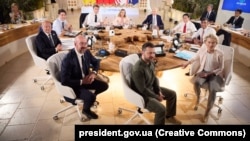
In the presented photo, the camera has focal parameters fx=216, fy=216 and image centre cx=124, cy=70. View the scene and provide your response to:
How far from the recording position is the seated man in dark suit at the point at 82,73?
2.63 metres

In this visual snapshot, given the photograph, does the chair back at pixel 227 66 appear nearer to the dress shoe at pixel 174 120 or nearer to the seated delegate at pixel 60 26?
the dress shoe at pixel 174 120

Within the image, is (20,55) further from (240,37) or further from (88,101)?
(240,37)

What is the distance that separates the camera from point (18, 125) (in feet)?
9.66

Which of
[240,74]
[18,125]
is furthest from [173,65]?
[240,74]

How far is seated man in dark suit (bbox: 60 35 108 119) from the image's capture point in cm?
263

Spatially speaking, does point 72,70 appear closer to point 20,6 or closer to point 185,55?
point 185,55

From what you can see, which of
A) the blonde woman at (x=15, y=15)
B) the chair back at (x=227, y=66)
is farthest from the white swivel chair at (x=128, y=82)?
the blonde woman at (x=15, y=15)

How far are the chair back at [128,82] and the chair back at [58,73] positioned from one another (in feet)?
2.07

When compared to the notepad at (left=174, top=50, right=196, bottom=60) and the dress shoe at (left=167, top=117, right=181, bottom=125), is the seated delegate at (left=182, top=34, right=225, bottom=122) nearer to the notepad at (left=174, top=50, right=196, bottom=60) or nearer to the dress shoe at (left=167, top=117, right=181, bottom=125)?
the notepad at (left=174, top=50, right=196, bottom=60)

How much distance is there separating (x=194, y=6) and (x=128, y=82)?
672 centimetres

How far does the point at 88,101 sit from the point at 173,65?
1204 mm

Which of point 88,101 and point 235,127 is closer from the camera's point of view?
point 235,127

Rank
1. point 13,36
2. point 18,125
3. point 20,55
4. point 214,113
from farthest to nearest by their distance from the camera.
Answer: point 20,55 → point 13,36 → point 214,113 → point 18,125

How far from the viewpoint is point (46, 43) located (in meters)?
3.57
